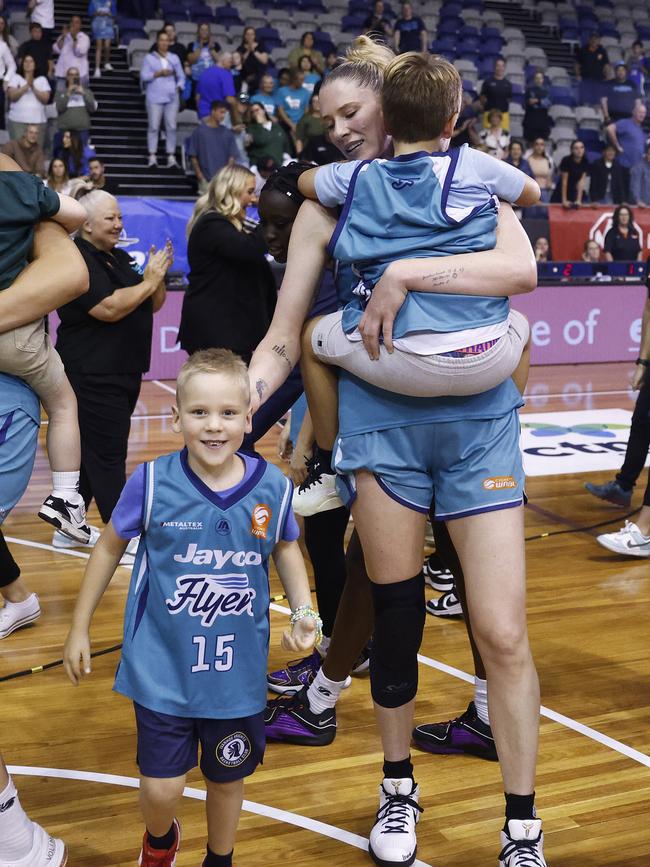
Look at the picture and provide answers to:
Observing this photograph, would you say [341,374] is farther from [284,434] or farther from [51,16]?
[51,16]

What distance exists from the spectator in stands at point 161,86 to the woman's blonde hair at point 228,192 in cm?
925

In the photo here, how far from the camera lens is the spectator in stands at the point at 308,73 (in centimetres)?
1390

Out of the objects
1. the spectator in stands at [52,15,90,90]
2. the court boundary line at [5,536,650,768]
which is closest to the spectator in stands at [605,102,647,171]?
the spectator in stands at [52,15,90,90]

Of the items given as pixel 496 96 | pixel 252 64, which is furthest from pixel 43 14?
pixel 496 96

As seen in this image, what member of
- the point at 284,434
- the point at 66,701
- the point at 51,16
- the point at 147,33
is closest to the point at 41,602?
the point at 66,701

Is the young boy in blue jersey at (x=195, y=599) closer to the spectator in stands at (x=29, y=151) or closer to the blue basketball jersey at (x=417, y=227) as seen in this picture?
the blue basketball jersey at (x=417, y=227)

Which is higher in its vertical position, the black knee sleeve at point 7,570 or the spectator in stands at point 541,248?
the black knee sleeve at point 7,570

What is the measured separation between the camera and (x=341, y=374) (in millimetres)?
2346

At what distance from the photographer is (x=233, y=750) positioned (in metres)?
2.08

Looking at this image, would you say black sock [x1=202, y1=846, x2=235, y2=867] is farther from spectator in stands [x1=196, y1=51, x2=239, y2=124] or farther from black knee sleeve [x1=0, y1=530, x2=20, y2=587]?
spectator in stands [x1=196, y1=51, x2=239, y2=124]

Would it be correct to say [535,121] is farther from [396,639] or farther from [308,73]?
[396,639]

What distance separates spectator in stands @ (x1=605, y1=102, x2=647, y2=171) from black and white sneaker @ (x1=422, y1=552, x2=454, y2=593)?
12.8 meters

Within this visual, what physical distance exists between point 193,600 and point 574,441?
576 centimetres

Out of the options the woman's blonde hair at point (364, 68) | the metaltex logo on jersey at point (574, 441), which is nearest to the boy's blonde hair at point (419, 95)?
the woman's blonde hair at point (364, 68)
